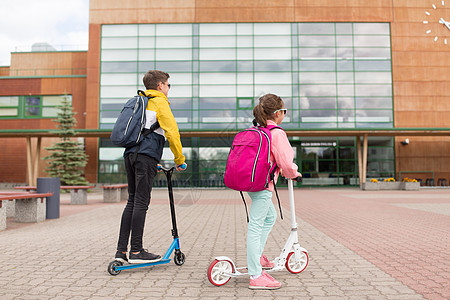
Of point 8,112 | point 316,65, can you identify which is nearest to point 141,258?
point 316,65

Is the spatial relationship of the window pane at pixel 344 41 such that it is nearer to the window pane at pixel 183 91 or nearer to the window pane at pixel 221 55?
the window pane at pixel 221 55

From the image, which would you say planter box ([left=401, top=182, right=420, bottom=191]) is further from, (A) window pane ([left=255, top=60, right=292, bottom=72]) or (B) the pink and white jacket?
(B) the pink and white jacket

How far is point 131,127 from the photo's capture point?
3891 mm

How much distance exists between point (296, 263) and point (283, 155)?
1.31 metres

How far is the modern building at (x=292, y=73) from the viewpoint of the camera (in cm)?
2780

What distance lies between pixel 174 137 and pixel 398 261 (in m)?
3.08

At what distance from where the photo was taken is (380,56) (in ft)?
92.9

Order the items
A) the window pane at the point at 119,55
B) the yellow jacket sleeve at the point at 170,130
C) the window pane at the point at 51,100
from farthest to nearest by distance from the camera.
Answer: the window pane at the point at 51,100 → the window pane at the point at 119,55 → the yellow jacket sleeve at the point at 170,130

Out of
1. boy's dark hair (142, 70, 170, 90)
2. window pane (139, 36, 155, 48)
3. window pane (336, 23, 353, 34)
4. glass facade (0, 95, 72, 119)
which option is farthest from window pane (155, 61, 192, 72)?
boy's dark hair (142, 70, 170, 90)

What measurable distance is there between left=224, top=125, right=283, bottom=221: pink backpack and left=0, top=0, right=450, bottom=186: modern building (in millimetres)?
24001

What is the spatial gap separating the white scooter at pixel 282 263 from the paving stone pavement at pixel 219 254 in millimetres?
91

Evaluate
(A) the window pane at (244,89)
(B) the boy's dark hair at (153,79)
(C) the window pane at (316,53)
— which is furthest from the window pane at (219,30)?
(B) the boy's dark hair at (153,79)

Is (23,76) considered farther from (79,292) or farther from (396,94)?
(79,292)

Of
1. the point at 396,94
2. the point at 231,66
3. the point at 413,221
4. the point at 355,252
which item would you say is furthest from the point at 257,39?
the point at 355,252
